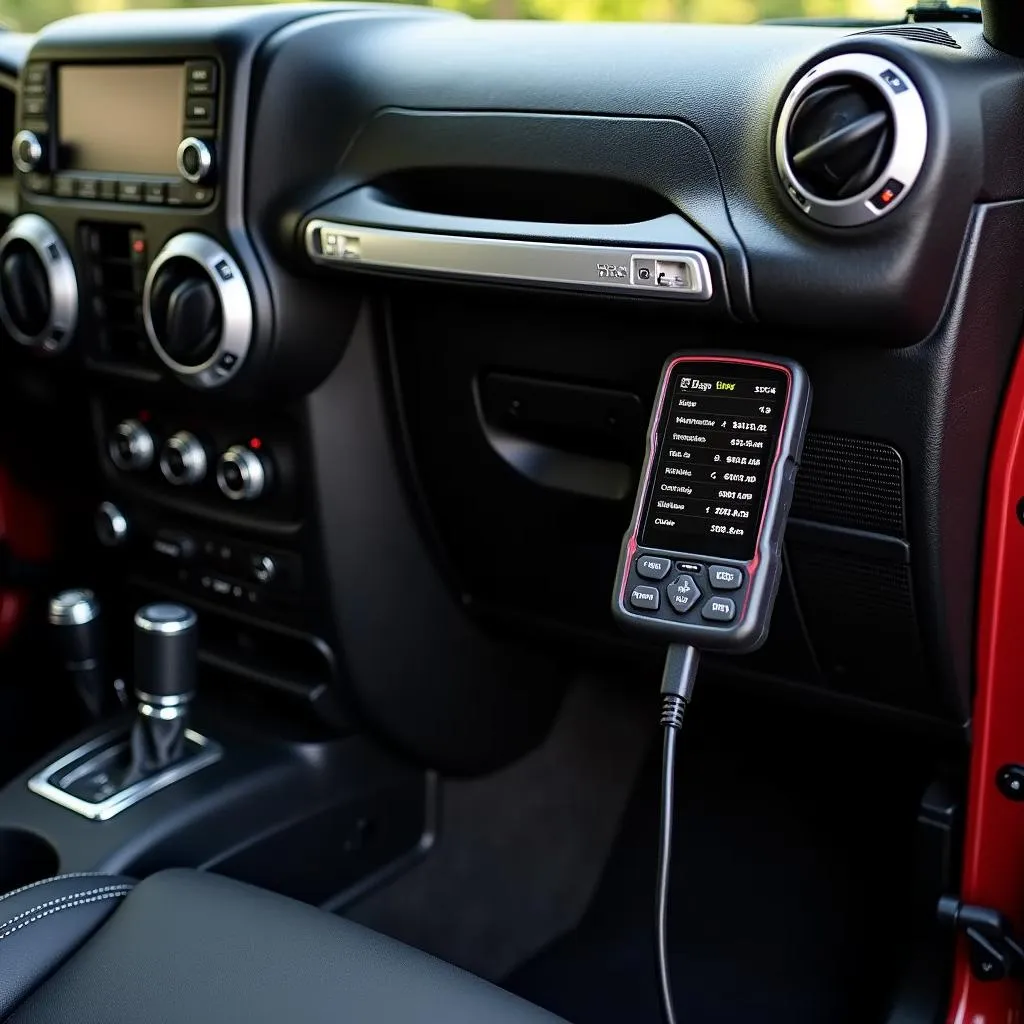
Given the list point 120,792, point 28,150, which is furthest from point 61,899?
point 28,150

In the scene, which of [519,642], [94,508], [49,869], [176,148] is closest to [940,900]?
[519,642]

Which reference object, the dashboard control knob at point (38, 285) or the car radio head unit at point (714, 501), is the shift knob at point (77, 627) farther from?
the car radio head unit at point (714, 501)

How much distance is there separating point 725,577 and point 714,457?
0.09 meters

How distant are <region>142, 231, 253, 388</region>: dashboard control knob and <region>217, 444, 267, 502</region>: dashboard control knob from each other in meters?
0.10

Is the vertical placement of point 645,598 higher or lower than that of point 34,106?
lower

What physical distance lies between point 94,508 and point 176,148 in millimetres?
630

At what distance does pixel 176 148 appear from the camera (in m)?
1.24

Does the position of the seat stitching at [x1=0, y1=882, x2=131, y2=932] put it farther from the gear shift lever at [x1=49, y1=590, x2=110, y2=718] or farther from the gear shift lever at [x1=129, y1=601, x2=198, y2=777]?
the gear shift lever at [x1=49, y1=590, x2=110, y2=718]

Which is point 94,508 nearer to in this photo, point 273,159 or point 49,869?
point 49,869

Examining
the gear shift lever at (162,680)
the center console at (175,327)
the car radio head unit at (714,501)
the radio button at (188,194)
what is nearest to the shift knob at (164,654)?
the gear shift lever at (162,680)

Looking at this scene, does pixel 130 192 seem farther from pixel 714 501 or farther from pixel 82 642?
pixel 714 501

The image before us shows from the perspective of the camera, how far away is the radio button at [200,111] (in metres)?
1.19

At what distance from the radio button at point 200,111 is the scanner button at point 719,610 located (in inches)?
24.4

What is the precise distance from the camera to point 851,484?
105 centimetres
